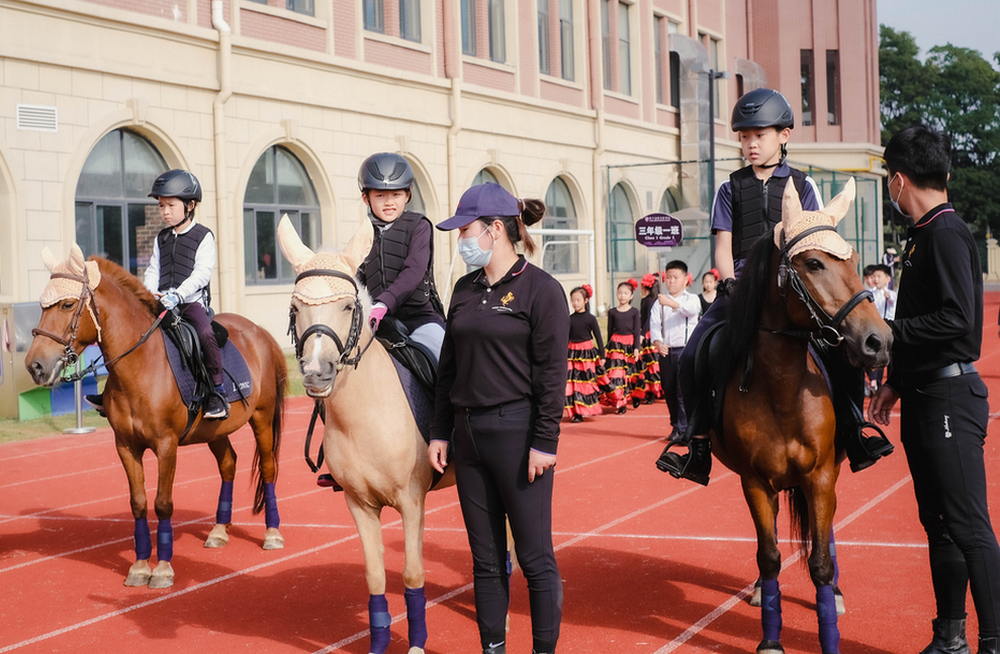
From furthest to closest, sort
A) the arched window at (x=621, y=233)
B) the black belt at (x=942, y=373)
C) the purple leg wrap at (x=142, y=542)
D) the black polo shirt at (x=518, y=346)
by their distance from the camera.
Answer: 1. the arched window at (x=621, y=233)
2. the purple leg wrap at (x=142, y=542)
3. the black belt at (x=942, y=373)
4. the black polo shirt at (x=518, y=346)

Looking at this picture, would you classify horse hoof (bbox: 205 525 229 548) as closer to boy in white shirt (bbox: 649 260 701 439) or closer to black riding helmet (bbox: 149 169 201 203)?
black riding helmet (bbox: 149 169 201 203)

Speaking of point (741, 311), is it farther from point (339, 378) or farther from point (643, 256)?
point (643, 256)

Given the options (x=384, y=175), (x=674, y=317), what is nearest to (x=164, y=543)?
(x=384, y=175)

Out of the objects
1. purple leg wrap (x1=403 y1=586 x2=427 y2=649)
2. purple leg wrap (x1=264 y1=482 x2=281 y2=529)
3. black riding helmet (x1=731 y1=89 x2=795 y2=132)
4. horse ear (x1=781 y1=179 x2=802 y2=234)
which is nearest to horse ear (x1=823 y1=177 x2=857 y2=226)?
horse ear (x1=781 y1=179 x2=802 y2=234)

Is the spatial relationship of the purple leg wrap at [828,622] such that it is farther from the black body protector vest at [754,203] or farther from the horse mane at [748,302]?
the black body protector vest at [754,203]

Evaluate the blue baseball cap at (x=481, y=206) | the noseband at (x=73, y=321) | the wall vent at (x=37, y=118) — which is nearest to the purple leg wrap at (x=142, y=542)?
the noseband at (x=73, y=321)

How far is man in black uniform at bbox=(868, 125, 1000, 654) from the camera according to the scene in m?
4.62

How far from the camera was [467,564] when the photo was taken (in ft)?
24.6

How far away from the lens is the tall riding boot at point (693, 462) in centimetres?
586

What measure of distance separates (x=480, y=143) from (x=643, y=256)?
30.1 feet

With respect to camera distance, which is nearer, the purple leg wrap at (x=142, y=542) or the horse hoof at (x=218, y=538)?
the purple leg wrap at (x=142, y=542)

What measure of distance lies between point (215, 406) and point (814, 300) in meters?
5.08

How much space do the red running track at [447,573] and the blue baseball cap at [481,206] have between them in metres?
2.35

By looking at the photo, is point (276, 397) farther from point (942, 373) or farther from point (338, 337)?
point (942, 373)
